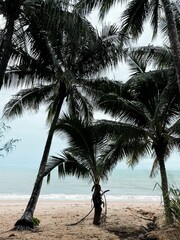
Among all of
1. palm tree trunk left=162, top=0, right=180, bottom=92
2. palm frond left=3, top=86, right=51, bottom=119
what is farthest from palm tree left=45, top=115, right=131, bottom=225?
palm tree trunk left=162, top=0, right=180, bottom=92

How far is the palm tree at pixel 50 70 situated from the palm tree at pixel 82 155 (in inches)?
22.5

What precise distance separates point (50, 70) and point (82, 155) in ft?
10.3

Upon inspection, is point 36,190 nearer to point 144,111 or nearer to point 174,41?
point 144,111

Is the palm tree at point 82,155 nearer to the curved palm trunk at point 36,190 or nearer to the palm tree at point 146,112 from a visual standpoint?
the curved palm trunk at point 36,190

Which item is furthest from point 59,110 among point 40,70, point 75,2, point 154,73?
point 75,2

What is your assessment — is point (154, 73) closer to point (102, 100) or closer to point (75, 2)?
point (102, 100)

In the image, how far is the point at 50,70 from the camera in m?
11.4

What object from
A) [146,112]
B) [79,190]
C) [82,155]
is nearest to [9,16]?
[82,155]

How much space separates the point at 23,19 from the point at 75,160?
4.27 m

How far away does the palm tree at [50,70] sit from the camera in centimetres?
1020

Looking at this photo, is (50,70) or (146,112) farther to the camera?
(50,70)

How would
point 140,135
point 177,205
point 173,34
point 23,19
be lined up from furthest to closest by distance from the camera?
point 140,135 → point 23,19 → point 173,34 → point 177,205

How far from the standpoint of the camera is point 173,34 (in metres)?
7.63


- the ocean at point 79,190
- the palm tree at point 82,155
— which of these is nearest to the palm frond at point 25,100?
the palm tree at point 82,155
